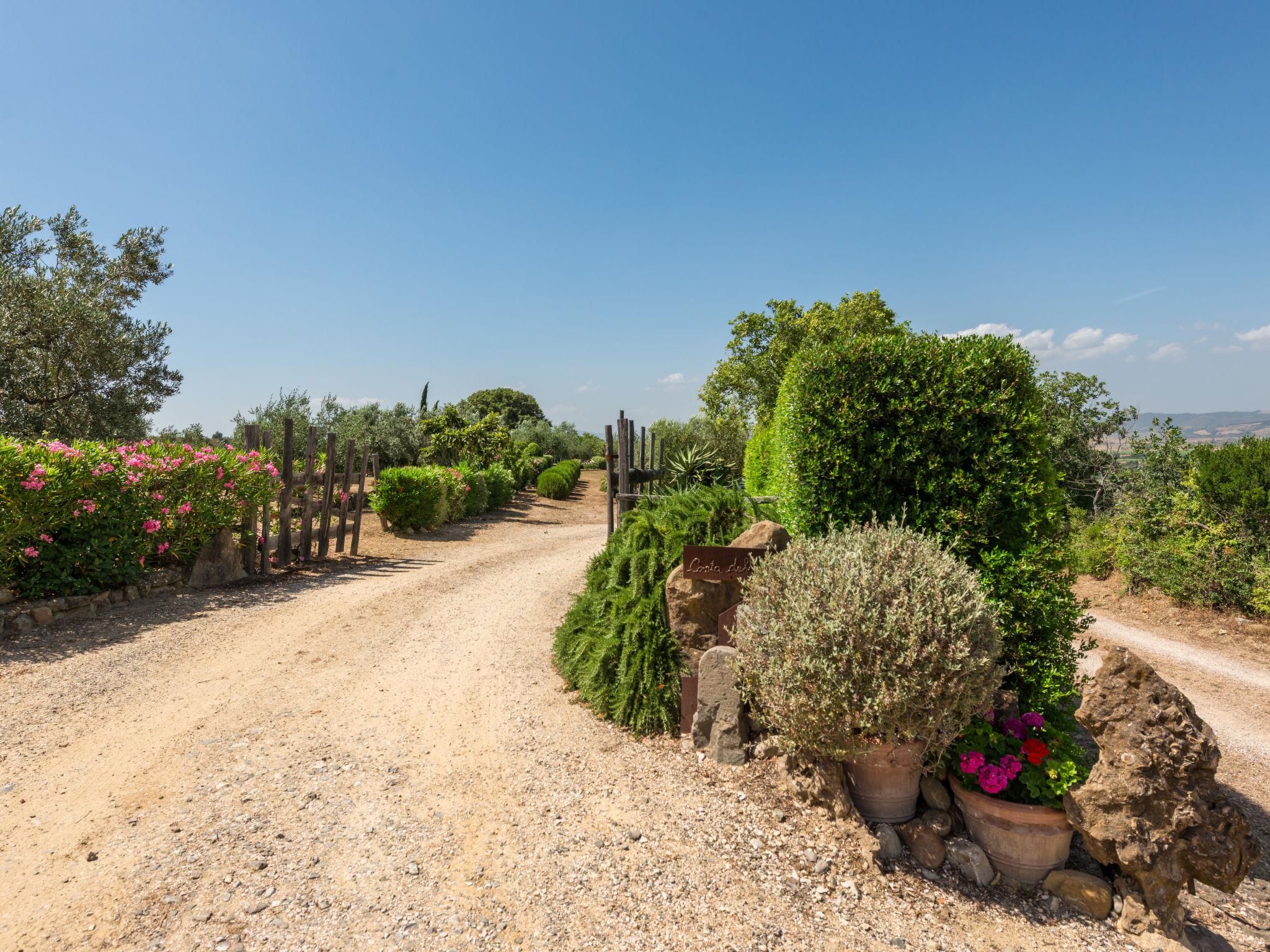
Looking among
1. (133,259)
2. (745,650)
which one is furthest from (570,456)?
(745,650)

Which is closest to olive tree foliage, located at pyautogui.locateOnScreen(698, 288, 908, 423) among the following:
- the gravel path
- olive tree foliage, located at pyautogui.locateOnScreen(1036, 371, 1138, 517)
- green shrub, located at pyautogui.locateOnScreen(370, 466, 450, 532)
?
olive tree foliage, located at pyautogui.locateOnScreen(1036, 371, 1138, 517)

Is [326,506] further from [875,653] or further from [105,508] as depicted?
[875,653]

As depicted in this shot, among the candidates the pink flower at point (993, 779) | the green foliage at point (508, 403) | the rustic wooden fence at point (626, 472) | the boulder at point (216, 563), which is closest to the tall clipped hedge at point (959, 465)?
the pink flower at point (993, 779)

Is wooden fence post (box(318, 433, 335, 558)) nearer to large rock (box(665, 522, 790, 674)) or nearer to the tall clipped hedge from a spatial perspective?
large rock (box(665, 522, 790, 674))

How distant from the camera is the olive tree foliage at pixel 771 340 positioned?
24531 mm

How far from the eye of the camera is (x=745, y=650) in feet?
11.7

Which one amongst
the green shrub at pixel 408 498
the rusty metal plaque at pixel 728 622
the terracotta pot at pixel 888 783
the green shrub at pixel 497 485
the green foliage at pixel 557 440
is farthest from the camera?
the green foliage at pixel 557 440

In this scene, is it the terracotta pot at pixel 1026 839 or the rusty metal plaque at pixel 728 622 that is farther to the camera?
the rusty metal plaque at pixel 728 622

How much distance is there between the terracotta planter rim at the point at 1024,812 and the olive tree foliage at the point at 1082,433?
47.2ft

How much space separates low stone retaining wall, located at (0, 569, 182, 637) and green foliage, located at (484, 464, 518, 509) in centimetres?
1112

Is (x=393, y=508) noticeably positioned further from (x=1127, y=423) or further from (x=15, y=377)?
(x=1127, y=423)

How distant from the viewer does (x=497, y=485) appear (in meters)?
19.3

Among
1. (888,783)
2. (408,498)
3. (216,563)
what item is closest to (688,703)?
(888,783)

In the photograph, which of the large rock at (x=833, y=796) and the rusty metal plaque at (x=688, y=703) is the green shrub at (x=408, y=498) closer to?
the rusty metal plaque at (x=688, y=703)
